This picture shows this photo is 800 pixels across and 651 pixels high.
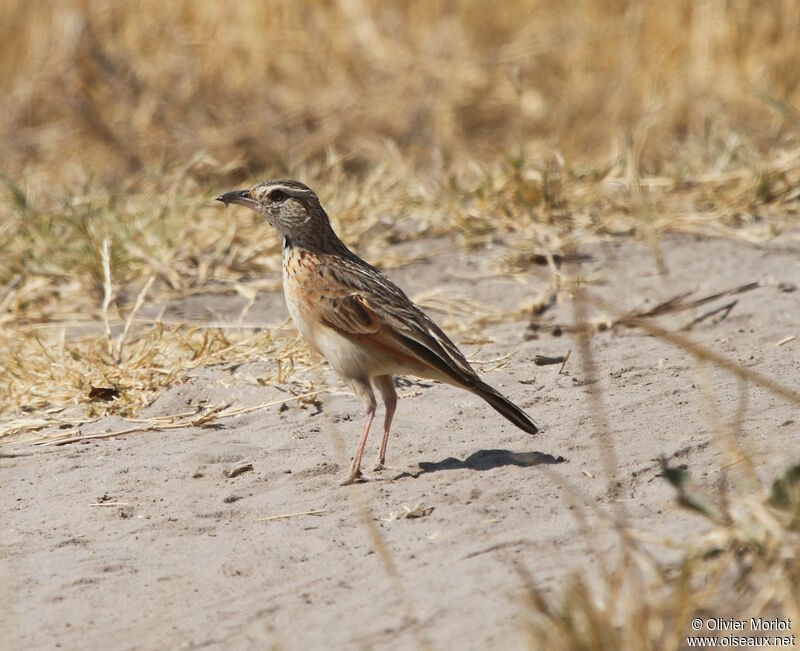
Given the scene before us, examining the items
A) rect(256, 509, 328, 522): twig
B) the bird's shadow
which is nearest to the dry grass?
the bird's shadow

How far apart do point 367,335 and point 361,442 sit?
0.43 m

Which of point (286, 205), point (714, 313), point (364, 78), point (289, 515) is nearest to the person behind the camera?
point (289, 515)

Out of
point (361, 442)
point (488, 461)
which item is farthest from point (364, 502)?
point (488, 461)

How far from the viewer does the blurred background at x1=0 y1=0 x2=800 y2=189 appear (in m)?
10.9

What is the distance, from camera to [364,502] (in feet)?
14.4

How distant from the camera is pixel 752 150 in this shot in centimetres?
873

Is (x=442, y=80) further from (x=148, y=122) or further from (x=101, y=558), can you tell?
(x=101, y=558)

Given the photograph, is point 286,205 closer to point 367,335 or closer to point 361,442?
point 367,335

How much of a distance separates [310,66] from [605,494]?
25.8ft

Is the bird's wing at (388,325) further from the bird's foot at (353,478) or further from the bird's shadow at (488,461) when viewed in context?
the bird's foot at (353,478)

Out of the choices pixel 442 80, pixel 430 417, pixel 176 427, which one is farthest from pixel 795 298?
pixel 442 80

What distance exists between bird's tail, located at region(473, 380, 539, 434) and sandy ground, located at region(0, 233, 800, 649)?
0.46 ft

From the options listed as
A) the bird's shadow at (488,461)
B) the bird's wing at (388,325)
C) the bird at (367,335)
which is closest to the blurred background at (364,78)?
the bird at (367,335)

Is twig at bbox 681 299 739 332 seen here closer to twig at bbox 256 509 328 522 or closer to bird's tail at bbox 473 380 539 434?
bird's tail at bbox 473 380 539 434
